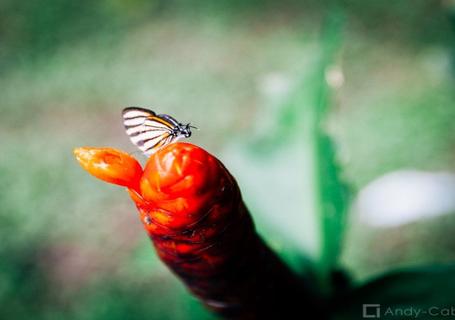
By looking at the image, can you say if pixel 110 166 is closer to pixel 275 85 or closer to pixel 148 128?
pixel 148 128

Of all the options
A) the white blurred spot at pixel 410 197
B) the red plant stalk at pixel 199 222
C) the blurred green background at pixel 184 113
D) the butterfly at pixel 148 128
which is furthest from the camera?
the blurred green background at pixel 184 113

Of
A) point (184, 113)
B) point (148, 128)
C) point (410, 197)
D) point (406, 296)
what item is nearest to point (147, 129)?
point (148, 128)

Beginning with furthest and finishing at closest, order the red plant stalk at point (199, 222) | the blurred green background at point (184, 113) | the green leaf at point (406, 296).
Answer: the blurred green background at point (184, 113) < the green leaf at point (406, 296) < the red plant stalk at point (199, 222)

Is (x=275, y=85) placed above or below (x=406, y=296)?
above

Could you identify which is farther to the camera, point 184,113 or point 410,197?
point 184,113

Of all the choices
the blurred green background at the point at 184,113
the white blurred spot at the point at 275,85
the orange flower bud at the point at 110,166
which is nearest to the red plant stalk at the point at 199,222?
the orange flower bud at the point at 110,166

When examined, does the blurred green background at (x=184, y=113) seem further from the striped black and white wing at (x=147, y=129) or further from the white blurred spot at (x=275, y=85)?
the striped black and white wing at (x=147, y=129)

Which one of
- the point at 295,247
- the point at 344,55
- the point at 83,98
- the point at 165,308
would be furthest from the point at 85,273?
the point at 344,55
